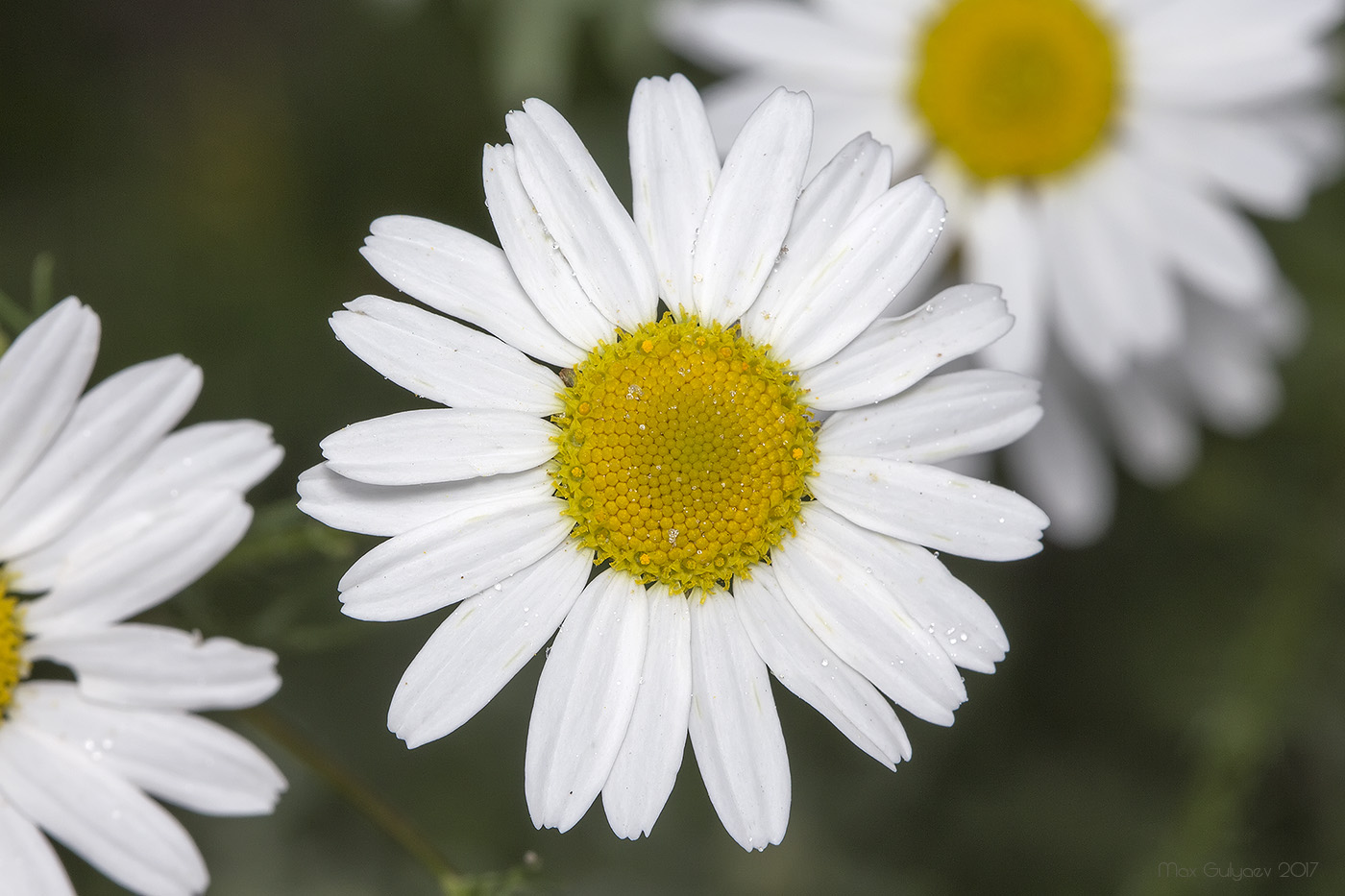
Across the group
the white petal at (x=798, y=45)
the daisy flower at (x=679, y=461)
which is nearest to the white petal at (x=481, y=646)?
the daisy flower at (x=679, y=461)

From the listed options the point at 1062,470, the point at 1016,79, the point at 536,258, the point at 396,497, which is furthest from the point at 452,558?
the point at 1062,470

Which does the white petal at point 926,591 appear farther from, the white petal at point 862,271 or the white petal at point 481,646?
the white petal at point 481,646

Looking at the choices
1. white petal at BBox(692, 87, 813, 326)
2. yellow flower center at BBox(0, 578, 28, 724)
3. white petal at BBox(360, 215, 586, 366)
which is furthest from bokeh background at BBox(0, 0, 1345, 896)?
white petal at BBox(692, 87, 813, 326)

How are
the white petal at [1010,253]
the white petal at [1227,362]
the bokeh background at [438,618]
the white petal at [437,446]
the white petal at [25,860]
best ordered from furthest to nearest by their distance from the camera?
the white petal at [1227,362]
the bokeh background at [438,618]
the white petal at [1010,253]
the white petal at [25,860]
the white petal at [437,446]

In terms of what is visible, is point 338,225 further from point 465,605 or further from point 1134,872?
point 1134,872

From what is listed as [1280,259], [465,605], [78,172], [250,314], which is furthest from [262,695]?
[1280,259]

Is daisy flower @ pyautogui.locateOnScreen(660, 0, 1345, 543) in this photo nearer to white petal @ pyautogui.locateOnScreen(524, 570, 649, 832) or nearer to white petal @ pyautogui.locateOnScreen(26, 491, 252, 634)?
white petal @ pyautogui.locateOnScreen(524, 570, 649, 832)

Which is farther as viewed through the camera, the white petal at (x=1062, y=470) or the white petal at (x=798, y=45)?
the white petal at (x=1062, y=470)

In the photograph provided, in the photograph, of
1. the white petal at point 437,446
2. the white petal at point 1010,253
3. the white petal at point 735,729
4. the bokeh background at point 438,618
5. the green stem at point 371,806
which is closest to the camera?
the white petal at point 437,446
